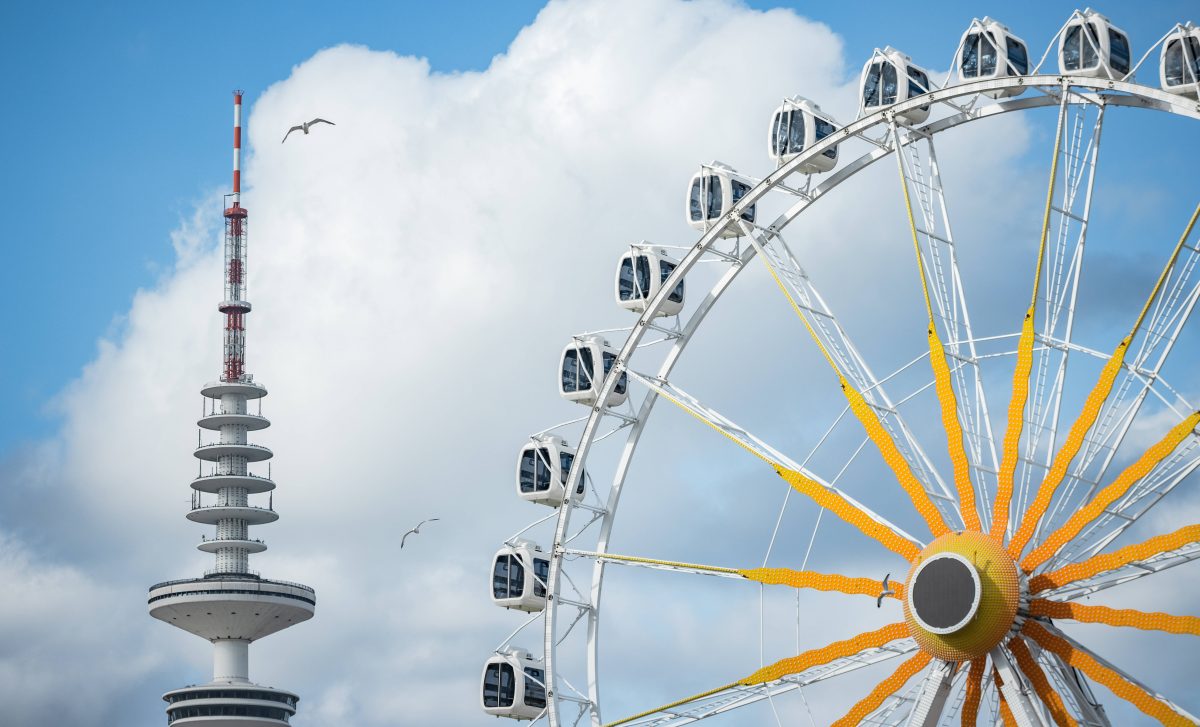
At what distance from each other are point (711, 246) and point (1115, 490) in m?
15.8

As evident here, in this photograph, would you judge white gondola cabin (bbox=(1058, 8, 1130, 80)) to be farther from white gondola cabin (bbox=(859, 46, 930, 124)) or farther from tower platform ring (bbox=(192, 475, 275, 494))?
tower platform ring (bbox=(192, 475, 275, 494))

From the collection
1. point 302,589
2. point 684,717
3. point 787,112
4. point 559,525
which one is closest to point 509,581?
point 559,525

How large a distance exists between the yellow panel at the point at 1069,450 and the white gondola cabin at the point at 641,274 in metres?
15.0

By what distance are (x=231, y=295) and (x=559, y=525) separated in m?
112

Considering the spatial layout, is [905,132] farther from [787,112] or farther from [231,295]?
[231,295]

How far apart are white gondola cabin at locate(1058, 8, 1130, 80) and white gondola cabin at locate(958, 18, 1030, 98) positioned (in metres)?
1.73

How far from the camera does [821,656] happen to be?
136 ft

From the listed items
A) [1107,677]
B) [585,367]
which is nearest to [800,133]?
[585,367]

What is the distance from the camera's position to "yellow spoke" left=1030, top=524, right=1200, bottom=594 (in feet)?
119

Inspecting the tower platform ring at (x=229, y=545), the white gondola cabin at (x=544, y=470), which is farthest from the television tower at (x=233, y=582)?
the white gondola cabin at (x=544, y=470)

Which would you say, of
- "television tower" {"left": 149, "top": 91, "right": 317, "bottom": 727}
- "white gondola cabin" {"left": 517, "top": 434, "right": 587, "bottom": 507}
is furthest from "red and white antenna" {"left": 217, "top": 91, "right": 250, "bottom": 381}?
"white gondola cabin" {"left": 517, "top": 434, "right": 587, "bottom": 507}

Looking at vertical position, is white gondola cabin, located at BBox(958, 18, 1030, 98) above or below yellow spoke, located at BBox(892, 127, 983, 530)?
above

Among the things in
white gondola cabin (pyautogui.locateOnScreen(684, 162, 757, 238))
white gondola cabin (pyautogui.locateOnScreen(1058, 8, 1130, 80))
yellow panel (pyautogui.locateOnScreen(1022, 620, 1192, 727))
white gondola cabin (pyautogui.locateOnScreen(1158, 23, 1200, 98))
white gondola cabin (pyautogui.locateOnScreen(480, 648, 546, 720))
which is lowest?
yellow panel (pyautogui.locateOnScreen(1022, 620, 1192, 727))

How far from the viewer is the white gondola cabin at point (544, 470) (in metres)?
53.3
